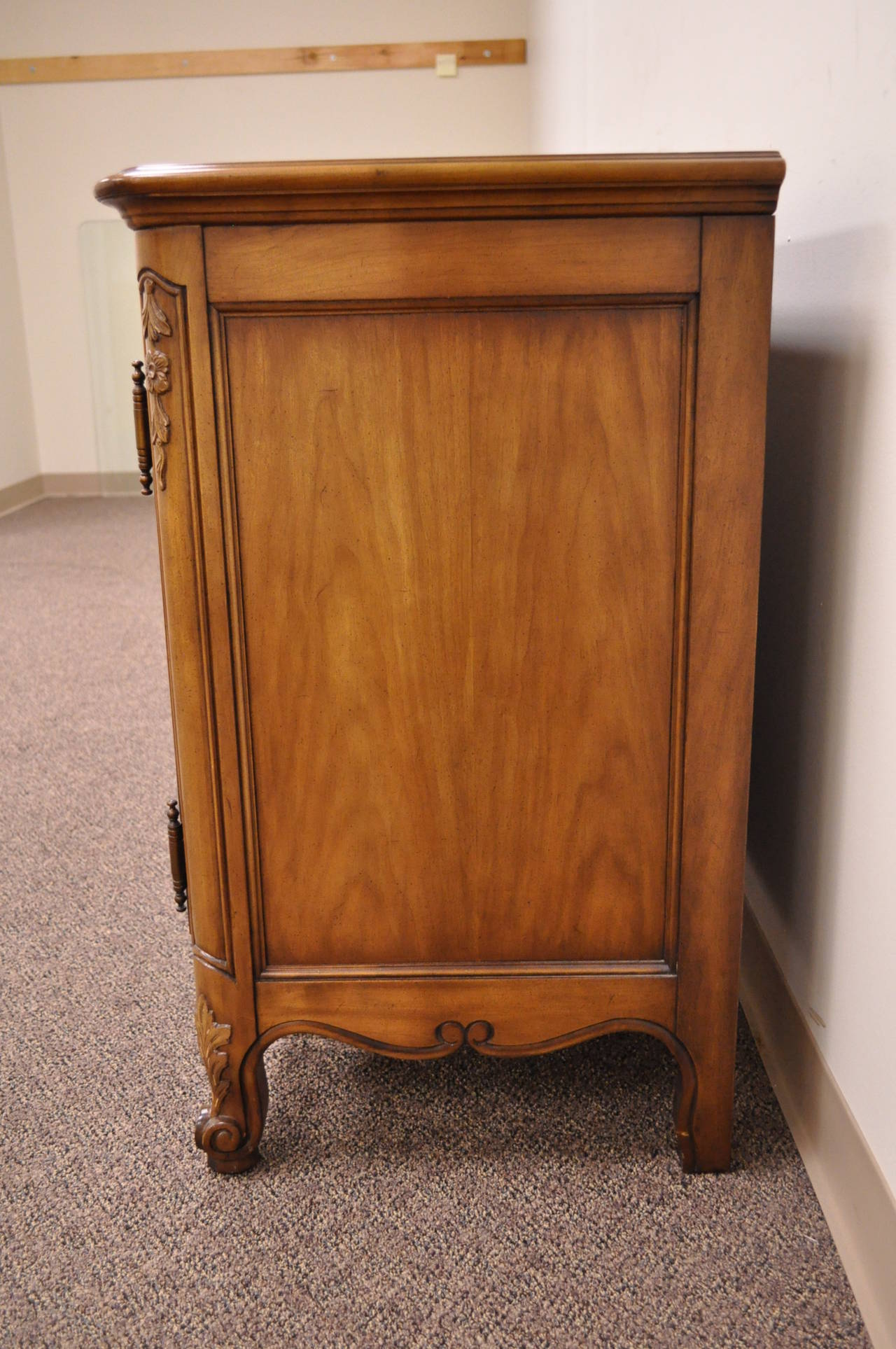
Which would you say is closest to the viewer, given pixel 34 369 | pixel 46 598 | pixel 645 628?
pixel 645 628

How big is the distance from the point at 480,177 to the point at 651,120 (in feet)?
3.91

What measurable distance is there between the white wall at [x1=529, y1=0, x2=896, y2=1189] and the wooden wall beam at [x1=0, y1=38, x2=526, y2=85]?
174 inches

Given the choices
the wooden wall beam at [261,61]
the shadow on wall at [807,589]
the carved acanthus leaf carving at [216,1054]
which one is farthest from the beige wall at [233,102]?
the carved acanthus leaf carving at [216,1054]

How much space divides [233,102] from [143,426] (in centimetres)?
520

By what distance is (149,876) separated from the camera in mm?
1807

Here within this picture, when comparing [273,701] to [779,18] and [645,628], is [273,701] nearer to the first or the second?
[645,628]

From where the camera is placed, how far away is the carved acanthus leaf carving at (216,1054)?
1111 mm

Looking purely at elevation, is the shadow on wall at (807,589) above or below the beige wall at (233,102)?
below

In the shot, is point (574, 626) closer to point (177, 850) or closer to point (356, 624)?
point (356, 624)

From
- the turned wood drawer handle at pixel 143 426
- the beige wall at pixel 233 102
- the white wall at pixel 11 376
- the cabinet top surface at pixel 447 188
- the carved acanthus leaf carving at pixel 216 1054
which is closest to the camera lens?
the cabinet top surface at pixel 447 188

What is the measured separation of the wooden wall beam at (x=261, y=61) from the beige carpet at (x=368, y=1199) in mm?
5022

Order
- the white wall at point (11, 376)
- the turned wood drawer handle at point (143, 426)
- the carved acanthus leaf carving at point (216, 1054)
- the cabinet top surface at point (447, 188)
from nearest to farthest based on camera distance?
the cabinet top surface at point (447, 188) < the turned wood drawer handle at point (143, 426) < the carved acanthus leaf carving at point (216, 1054) < the white wall at point (11, 376)

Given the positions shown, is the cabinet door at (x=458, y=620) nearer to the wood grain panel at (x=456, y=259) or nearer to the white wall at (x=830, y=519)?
the wood grain panel at (x=456, y=259)

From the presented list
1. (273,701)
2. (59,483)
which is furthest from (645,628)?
(59,483)
